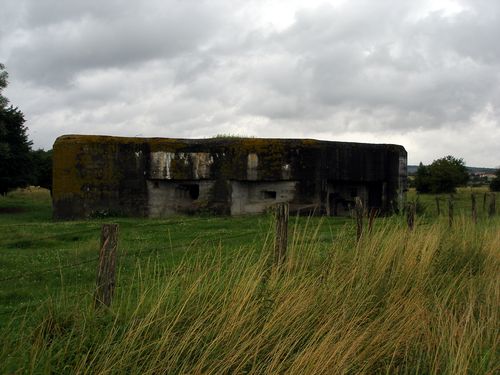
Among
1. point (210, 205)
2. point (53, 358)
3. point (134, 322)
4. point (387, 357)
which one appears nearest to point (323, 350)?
point (387, 357)

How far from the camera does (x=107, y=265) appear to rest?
13.7 feet

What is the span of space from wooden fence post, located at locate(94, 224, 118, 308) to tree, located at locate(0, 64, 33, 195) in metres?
19.8

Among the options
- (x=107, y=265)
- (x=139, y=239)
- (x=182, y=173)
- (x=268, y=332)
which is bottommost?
(x=139, y=239)

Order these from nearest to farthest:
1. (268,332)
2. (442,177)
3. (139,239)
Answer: (268,332), (139,239), (442,177)

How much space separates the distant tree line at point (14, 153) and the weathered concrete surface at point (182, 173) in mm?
6735

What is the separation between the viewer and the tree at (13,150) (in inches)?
903

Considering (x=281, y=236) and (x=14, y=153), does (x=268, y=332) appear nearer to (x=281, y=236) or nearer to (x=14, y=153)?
(x=281, y=236)

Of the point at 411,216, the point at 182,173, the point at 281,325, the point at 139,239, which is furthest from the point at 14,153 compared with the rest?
the point at 281,325

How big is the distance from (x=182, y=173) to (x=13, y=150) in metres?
9.81

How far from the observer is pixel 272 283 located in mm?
4469

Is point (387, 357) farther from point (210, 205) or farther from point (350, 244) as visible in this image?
point (210, 205)

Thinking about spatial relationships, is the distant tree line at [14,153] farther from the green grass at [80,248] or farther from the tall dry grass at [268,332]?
the tall dry grass at [268,332]

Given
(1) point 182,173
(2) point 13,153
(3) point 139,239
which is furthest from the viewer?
(2) point 13,153

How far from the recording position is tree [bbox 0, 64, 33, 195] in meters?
22.9
